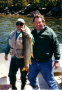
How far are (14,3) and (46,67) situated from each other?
251 ft

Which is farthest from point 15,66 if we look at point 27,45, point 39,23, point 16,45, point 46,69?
point 39,23

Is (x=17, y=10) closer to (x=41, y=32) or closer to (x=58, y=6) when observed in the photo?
(x=58, y=6)

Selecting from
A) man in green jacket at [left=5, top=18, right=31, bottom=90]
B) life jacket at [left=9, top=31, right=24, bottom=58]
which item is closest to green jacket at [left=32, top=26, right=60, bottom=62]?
man in green jacket at [left=5, top=18, right=31, bottom=90]

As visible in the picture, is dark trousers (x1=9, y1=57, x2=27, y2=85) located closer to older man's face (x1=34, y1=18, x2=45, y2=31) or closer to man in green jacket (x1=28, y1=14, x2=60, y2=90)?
man in green jacket (x1=28, y1=14, x2=60, y2=90)

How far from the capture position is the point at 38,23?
4.65 meters

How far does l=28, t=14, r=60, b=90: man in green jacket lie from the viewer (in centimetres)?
466

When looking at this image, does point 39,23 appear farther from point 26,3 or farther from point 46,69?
point 26,3

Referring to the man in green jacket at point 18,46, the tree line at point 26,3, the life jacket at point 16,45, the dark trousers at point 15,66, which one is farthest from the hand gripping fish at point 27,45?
the tree line at point 26,3

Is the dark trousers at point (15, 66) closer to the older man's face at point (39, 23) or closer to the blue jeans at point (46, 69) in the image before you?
the blue jeans at point (46, 69)

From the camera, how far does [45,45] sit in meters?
4.68

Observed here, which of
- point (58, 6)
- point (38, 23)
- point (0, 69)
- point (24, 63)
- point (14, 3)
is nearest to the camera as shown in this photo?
point (38, 23)

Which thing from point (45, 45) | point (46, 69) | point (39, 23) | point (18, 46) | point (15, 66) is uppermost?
point (39, 23)

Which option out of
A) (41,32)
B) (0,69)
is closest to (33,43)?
(41,32)

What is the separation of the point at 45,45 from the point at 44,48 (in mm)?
52
